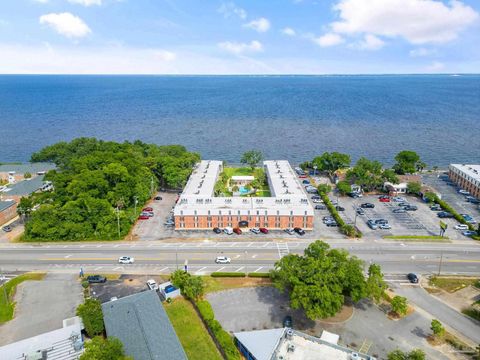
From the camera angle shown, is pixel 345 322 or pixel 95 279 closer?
pixel 345 322

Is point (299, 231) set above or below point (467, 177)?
below

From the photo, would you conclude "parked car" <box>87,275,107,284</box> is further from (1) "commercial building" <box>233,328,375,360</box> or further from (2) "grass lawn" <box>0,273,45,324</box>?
(1) "commercial building" <box>233,328,375,360</box>

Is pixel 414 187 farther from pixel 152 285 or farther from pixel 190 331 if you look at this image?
pixel 190 331

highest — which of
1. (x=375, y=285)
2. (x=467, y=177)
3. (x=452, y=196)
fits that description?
(x=467, y=177)

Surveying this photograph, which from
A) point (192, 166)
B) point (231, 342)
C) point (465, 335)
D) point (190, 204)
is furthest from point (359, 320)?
point (192, 166)

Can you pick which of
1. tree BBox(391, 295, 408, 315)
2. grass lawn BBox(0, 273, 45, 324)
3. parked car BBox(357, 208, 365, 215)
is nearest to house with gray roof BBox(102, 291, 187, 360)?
grass lawn BBox(0, 273, 45, 324)

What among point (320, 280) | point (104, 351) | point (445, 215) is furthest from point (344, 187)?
point (104, 351)
